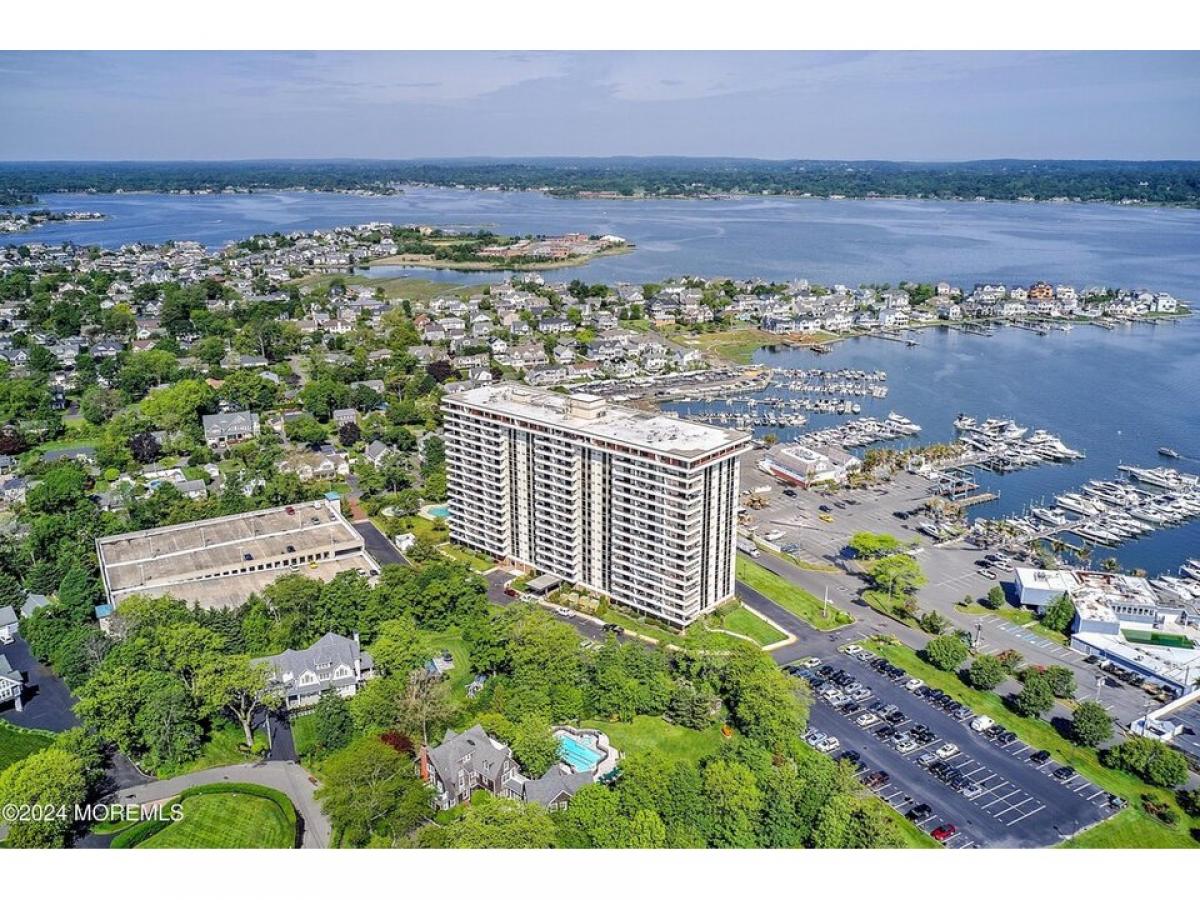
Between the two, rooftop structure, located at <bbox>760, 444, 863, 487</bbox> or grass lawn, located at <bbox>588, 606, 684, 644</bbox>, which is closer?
grass lawn, located at <bbox>588, 606, 684, 644</bbox>

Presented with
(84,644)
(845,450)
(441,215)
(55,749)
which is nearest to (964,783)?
(55,749)

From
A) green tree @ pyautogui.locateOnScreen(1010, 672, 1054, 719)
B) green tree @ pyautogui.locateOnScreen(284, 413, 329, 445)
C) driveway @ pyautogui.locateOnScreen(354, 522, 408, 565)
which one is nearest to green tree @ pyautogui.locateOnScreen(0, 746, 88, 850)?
driveway @ pyautogui.locateOnScreen(354, 522, 408, 565)

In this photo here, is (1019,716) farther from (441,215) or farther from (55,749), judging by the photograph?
(441,215)

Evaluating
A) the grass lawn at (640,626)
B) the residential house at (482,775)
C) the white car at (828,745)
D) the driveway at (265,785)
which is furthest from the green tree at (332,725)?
the white car at (828,745)

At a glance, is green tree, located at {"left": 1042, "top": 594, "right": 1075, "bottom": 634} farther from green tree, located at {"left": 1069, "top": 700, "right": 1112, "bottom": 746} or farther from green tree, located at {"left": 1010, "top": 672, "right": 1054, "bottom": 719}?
green tree, located at {"left": 1069, "top": 700, "right": 1112, "bottom": 746}

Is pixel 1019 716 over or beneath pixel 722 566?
beneath

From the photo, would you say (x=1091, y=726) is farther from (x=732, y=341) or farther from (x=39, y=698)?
(x=732, y=341)
